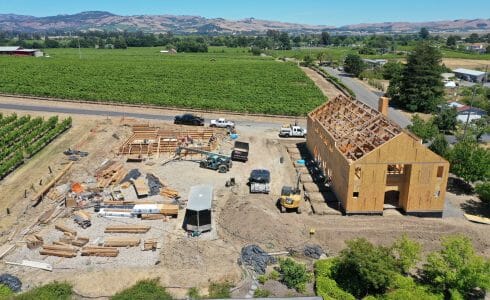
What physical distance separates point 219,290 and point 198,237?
19.4ft

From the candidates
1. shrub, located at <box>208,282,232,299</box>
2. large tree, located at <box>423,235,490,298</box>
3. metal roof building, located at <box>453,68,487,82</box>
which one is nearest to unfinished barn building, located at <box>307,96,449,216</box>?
large tree, located at <box>423,235,490,298</box>

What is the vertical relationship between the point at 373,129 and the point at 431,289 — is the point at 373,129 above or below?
above

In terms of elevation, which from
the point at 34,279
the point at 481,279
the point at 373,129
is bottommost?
the point at 34,279

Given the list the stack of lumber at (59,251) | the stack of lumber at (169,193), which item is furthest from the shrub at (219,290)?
the stack of lumber at (169,193)

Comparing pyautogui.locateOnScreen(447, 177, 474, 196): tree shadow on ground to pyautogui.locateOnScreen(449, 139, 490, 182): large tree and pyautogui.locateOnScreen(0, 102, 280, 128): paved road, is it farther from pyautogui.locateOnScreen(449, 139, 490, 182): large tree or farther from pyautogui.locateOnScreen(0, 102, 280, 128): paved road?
pyautogui.locateOnScreen(0, 102, 280, 128): paved road

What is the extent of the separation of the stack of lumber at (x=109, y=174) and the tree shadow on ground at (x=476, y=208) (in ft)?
92.7

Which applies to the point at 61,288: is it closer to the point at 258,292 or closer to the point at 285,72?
the point at 258,292

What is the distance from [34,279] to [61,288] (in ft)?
8.14

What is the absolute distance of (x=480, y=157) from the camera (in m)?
32.0

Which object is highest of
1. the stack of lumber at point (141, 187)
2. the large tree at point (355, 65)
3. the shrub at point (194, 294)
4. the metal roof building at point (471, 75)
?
the large tree at point (355, 65)

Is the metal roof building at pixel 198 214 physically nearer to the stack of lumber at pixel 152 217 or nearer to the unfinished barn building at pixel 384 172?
the stack of lumber at pixel 152 217

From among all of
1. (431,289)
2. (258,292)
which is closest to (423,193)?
(431,289)

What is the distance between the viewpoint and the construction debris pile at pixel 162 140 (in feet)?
138

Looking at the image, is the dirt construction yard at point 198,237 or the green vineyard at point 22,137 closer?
the dirt construction yard at point 198,237
